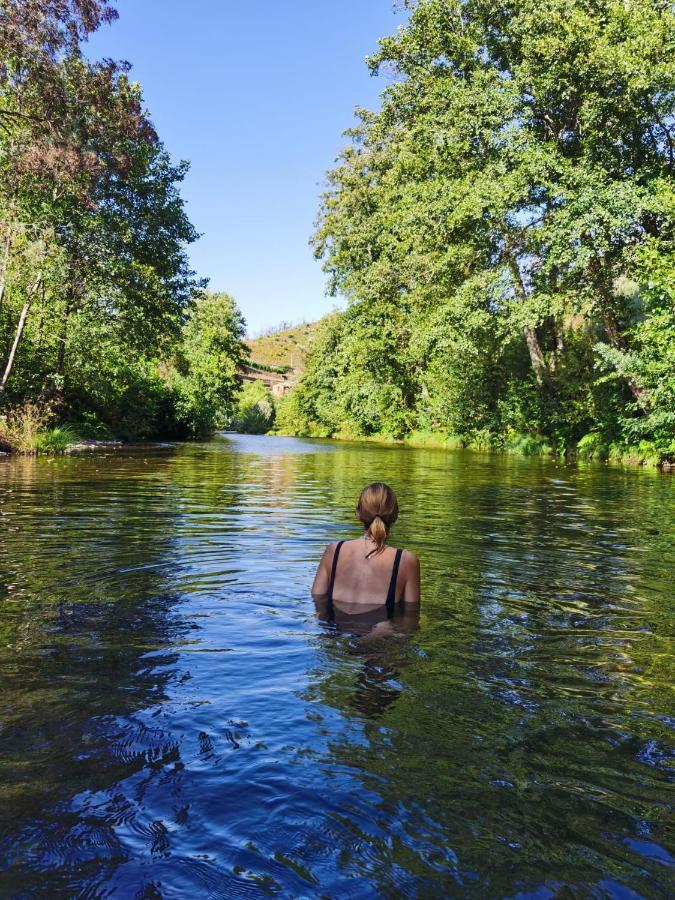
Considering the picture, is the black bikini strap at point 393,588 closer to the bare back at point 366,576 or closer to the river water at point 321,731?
the bare back at point 366,576

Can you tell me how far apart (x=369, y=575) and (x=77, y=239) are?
26.7m

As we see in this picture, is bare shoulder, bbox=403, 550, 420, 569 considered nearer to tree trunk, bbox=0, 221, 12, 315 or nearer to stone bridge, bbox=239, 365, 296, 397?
tree trunk, bbox=0, 221, 12, 315

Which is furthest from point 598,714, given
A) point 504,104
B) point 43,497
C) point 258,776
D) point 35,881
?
point 504,104

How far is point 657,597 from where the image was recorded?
7066mm

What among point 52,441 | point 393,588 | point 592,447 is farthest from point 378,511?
point 592,447

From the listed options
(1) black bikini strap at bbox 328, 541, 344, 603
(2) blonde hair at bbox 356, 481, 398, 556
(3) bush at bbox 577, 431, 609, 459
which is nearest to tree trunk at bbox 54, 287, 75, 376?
(3) bush at bbox 577, 431, 609, 459

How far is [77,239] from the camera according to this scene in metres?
28.1

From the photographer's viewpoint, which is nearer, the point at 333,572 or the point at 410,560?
the point at 410,560

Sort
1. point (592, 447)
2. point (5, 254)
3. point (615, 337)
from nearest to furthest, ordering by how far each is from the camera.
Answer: point (5, 254) < point (615, 337) < point (592, 447)

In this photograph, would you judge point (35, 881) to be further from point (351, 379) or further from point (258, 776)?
point (351, 379)

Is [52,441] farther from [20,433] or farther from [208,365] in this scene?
[208,365]

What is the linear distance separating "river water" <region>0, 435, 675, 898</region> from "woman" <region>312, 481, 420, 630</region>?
12.9 inches

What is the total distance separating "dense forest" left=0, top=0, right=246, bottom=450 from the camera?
1961 centimetres

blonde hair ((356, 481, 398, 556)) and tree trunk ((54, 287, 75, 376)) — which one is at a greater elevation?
tree trunk ((54, 287, 75, 376))
